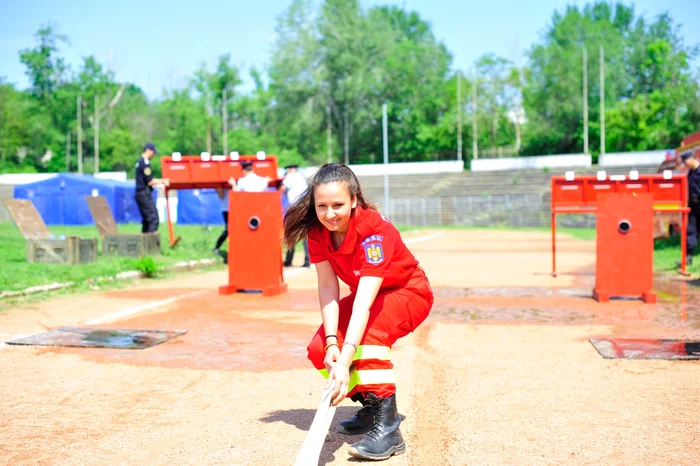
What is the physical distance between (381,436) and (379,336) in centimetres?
51

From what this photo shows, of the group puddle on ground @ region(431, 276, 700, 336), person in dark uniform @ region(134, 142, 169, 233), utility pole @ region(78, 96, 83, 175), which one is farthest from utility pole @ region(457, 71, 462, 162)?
puddle on ground @ region(431, 276, 700, 336)

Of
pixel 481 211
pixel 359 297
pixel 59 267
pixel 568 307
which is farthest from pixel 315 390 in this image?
pixel 481 211

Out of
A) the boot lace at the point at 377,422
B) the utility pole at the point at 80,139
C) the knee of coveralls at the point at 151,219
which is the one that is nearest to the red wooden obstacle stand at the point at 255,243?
the knee of coveralls at the point at 151,219

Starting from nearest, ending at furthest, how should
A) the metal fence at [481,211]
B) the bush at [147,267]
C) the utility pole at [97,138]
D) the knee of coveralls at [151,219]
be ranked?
the bush at [147,267]
the knee of coveralls at [151,219]
the metal fence at [481,211]
the utility pole at [97,138]

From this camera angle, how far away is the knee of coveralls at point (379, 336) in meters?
3.89

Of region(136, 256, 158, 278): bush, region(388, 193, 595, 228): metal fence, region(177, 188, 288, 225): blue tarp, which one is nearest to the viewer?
region(136, 256, 158, 278): bush

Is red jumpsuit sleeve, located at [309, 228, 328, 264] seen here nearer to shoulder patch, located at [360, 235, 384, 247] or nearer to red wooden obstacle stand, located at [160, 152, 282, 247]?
shoulder patch, located at [360, 235, 384, 247]

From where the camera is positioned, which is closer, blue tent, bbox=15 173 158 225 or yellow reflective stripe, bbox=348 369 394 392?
yellow reflective stripe, bbox=348 369 394 392

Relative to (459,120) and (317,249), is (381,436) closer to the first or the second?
(317,249)

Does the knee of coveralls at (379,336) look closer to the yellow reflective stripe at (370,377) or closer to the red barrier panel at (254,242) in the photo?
the yellow reflective stripe at (370,377)

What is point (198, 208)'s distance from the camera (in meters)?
42.4

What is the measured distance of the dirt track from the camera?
4027 millimetres

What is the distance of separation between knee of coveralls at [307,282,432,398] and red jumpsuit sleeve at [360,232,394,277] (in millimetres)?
241

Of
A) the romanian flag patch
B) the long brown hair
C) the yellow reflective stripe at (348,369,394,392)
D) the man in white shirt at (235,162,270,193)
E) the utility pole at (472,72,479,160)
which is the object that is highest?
the utility pole at (472,72,479,160)
